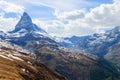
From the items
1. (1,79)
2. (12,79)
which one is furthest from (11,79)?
(1,79)

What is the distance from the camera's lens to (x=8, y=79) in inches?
6348

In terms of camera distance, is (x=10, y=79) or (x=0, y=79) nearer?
(x=0, y=79)

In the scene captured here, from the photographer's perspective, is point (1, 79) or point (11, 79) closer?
point (1, 79)

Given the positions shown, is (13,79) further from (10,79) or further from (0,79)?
(0,79)

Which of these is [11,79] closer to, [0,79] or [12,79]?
[12,79]

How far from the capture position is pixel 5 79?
6196 inches

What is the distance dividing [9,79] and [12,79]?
4267 mm

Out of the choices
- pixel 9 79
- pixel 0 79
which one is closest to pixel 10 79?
pixel 9 79

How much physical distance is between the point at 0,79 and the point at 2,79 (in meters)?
3.79

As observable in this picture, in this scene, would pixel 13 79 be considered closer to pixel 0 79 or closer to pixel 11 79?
pixel 11 79

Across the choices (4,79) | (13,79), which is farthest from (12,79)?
(4,79)

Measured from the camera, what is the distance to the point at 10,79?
164000 mm

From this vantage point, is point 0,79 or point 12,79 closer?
point 0,79

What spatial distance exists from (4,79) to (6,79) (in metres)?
2.01
